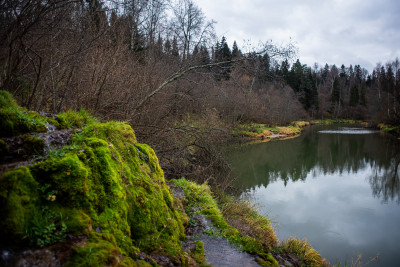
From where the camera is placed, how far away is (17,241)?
1.57 metres

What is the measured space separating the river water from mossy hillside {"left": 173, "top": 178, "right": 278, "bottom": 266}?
2.40m

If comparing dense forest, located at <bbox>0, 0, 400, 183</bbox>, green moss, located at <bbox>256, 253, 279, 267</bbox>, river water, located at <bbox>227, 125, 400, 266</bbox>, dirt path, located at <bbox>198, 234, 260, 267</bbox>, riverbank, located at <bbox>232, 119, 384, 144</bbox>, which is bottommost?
river water, located at <bbox>227, 125, 400, 266</bbox>

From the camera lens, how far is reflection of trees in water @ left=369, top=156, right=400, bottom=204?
11004 mm

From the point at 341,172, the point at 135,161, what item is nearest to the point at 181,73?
the point at 135,161

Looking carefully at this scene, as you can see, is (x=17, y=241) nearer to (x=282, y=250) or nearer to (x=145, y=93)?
(x=282, y=250)

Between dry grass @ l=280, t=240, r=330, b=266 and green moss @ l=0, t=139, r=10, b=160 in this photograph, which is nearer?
green moss @ l=0, t=139, r=10, b=160

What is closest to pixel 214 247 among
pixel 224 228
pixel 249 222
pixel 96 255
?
pixel 224 228

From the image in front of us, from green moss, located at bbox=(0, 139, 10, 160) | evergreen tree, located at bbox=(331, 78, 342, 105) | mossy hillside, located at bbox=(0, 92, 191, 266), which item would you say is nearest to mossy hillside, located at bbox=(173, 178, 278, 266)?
mossy hillside, located at bbox=(0, 92, 191, 266)

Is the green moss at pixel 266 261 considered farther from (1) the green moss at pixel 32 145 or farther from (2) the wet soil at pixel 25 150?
(1) the green moss at pixel 32 145

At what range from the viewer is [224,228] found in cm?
438

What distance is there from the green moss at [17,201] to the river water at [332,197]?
6899mm

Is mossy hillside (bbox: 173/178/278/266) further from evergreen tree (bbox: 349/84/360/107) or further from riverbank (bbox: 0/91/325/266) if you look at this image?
evergreen tree (bbox: 349/84/360/107)

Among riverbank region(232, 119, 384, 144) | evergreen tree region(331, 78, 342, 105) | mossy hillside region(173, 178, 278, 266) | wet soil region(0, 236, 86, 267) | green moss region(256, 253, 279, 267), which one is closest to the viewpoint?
wet soil region(0, 236, 86, 267)

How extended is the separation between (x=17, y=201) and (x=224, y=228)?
3500mm
